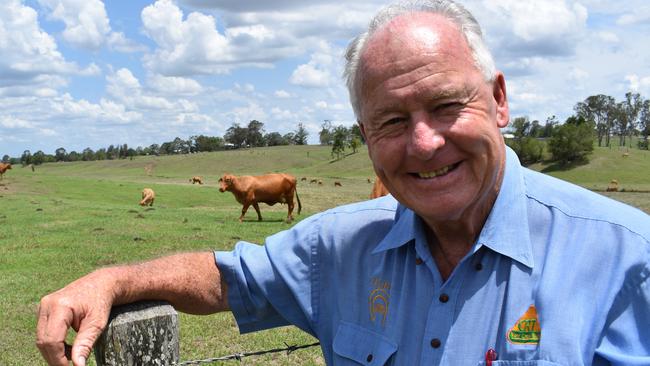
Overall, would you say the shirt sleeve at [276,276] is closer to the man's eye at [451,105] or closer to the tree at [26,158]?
the man's eye at [451,105]

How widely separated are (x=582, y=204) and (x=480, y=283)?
405 millimetres

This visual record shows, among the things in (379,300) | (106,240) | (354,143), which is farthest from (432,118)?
(354,143)

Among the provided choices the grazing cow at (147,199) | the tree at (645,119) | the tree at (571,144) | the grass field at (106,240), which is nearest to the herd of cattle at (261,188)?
the grass field at (106,240)

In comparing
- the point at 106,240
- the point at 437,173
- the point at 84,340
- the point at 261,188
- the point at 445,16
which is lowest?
the point at 106,240

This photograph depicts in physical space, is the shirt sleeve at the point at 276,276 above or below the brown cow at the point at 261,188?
above

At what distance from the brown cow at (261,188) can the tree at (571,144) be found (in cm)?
6549

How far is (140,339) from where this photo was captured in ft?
7.20

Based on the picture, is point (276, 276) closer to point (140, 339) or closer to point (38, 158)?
point (140, 339)

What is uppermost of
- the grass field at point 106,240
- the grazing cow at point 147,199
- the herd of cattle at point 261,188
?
the herd of cattle at point 261,188

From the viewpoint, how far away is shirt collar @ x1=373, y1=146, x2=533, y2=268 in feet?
6.72

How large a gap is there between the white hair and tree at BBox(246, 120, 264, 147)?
15578 cm

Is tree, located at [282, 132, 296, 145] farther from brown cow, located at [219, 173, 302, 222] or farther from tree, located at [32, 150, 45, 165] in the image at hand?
brown cow, located at [219, 173, 302, 222]

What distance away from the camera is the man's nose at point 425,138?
2.09 m

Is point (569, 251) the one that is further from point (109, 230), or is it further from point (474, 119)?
point (109, 230)
